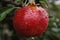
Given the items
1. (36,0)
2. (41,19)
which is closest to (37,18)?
(41,19)

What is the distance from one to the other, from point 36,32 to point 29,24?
0.06m

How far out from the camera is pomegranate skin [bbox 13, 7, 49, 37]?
982 mm

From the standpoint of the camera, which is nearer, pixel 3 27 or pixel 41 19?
pixel 41 19

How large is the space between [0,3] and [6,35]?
0.44m

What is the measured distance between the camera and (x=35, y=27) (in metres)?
0.99

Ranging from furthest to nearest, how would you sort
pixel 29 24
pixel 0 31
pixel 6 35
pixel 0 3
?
pixel 6 35 < pixel 0 31 < pixel 0 3 < pixel 29 24

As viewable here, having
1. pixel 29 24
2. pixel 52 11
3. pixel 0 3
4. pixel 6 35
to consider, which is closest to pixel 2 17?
pixel 29 24

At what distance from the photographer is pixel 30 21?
0.98m

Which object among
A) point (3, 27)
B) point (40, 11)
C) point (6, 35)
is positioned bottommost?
point (6, 35)

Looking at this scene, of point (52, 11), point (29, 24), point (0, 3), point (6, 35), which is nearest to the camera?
point (29, 24)

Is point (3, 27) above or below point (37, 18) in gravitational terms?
below

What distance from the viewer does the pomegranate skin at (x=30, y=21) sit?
98 cm

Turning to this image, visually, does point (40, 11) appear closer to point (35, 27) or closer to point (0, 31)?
point (35, 27)

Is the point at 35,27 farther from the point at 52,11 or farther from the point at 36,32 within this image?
the point at 52,11
